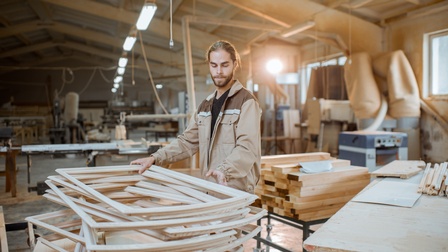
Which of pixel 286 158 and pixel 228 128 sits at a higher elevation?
pixel 228 128

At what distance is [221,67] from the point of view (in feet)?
7.37

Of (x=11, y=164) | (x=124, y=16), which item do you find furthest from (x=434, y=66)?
(x=124, y=16)

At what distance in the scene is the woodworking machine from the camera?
5.06 metres

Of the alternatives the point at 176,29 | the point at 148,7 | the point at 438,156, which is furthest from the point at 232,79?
the point at 176,29

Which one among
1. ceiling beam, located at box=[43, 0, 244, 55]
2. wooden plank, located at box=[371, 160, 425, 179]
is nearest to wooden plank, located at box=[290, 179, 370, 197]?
wooden plank, located at box=[371, 160, 425, 179]

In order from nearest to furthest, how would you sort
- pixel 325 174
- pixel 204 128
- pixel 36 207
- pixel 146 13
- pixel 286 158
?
pixel 204 128, pixel 325 174, pixel 286 158, pixel 146 13, pixel 36 207

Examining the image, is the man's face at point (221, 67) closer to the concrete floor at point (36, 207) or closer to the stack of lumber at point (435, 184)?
the stack of lumber at point (435, 184)

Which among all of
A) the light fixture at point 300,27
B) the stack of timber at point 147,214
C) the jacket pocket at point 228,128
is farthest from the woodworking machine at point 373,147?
the stack of timber at point 147,214

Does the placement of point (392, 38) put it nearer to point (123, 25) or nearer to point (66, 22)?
point (123, 25)

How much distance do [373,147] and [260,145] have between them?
135 inches

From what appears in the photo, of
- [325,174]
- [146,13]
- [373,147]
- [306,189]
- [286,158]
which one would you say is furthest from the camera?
[146,13]

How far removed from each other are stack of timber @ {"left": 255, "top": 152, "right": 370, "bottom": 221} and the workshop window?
3.85m

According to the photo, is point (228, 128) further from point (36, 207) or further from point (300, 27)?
point (300, 27)

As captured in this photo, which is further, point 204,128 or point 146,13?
point 146,13
